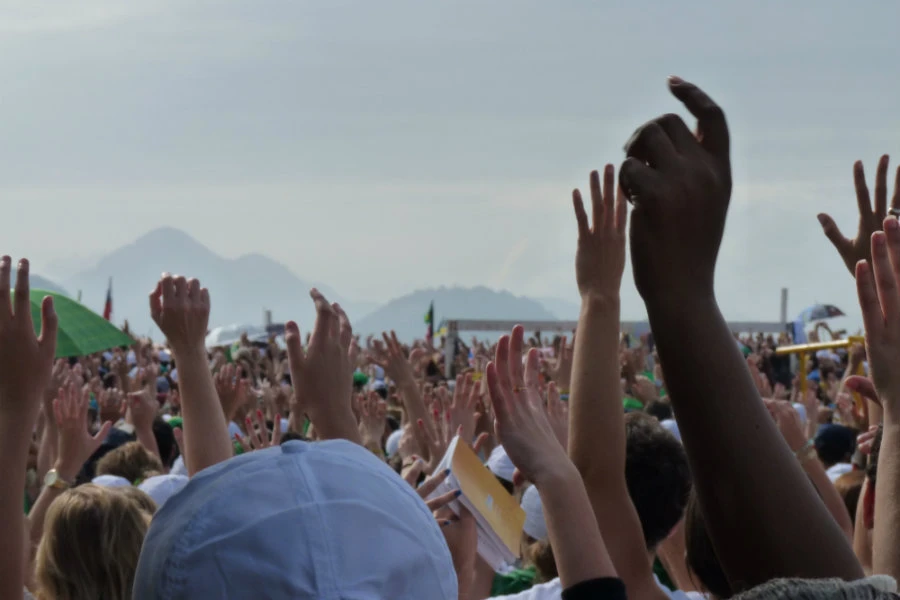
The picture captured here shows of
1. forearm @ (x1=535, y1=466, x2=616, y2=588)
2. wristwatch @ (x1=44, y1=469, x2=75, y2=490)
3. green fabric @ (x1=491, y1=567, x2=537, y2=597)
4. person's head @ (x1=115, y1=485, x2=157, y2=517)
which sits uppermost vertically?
forearm @ (x1=535, y1=466, x2=616, y2=588)

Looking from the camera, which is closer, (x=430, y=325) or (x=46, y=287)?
(x=430, y=325)

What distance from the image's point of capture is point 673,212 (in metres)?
1.85

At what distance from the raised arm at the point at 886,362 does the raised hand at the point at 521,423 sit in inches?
23.1

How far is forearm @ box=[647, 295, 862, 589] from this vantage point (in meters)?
1.72

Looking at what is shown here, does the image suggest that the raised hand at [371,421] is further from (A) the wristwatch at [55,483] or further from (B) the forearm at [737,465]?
(B) the forearm at [737,465]

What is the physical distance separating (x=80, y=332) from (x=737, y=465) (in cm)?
698

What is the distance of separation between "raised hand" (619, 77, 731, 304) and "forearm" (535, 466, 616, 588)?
437 mm

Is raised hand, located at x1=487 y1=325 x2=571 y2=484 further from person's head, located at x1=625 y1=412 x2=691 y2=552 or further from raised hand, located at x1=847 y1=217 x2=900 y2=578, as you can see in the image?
person's head, located at x1=625 y1=412 x2=691 y2=552

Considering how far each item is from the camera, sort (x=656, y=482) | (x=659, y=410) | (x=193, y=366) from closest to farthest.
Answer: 1. (x=656, y=482)
2. (x=193, y=366)
3. (x=659, y=410)

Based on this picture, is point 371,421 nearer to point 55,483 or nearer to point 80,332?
point 80,332

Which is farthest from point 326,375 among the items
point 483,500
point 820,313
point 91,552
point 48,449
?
point 820,313

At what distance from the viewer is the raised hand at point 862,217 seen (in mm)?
2982

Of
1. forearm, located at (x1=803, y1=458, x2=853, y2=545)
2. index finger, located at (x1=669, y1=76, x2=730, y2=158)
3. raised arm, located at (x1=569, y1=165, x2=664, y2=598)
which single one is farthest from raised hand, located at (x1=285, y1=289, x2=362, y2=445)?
forearm, located at (x1=803, y1=458, x2=853, y2=545)

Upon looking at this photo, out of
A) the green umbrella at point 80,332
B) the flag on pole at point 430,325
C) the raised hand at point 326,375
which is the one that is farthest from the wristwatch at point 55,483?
the flag on pole at point 430,325
